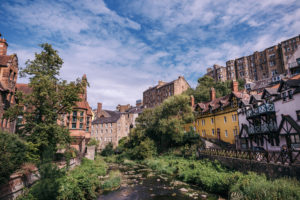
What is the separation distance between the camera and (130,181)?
72.9 ft

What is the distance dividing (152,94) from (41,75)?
203ft

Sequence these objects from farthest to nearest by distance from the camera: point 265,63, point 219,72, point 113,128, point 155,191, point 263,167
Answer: point 219,72, point 265,63, point 113,128, point 155,191, point 263,167

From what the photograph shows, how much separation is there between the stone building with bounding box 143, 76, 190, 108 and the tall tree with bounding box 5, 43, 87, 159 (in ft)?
168

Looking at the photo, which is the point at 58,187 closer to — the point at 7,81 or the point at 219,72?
the point at 7,81

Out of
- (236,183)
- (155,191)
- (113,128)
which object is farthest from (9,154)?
(113,128)

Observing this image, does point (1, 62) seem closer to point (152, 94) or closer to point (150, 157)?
point (150, 157)

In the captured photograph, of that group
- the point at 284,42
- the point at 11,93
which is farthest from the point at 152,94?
the point at 11,93

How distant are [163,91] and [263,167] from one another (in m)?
55.6

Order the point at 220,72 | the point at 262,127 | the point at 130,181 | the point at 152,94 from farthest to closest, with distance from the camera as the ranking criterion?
the point at 220,72, the point at 152,94, the point at 262,127, the point at 130,181

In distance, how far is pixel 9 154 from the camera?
379 inches

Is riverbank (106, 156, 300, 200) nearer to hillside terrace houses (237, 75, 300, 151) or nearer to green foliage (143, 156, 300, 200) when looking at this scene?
green foliage (143, 156, 300, 200)

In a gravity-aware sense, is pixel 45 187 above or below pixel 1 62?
below

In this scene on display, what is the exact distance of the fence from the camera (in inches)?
608

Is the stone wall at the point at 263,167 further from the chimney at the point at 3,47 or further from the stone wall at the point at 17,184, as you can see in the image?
the chimney at the point at 3,47
